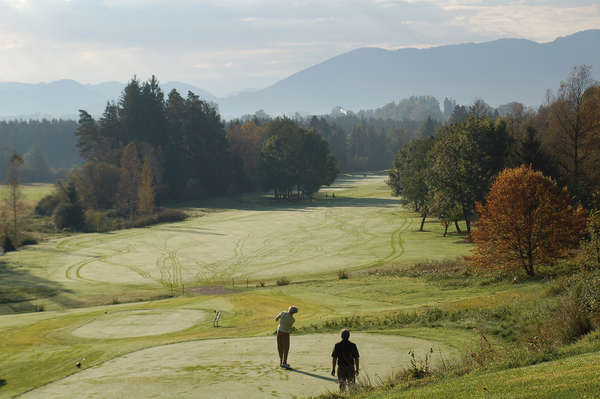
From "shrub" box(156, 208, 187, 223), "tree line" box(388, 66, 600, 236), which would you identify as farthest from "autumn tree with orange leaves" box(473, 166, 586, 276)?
"shrub" box(156, 208, 187, 223)

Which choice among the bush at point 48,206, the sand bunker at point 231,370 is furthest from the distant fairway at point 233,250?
the sand bunker at point 231,370

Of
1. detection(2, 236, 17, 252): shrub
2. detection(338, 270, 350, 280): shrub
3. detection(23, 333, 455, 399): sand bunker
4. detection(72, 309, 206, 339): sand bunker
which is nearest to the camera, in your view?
detection(23, 333, 455, 399): sand bunker

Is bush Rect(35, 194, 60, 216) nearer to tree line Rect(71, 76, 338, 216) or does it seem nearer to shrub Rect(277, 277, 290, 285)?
tree line Rect(71, 76, 338, 216)

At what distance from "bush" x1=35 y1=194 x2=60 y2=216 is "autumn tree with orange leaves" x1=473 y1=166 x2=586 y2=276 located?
308ft

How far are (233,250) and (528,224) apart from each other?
136 ft

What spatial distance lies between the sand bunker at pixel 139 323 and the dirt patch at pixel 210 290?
10.5m

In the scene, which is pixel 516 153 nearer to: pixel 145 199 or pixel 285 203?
pixel 145 199

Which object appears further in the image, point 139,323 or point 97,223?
point 97,223

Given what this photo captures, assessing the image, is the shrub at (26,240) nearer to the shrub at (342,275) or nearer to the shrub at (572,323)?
the shrub at (342,275)

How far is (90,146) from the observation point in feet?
445

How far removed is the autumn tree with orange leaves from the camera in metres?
37.8

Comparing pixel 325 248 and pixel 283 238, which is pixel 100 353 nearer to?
pixel 325 248

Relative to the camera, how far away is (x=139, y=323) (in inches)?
1303

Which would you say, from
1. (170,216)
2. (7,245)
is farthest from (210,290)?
(170,216)
